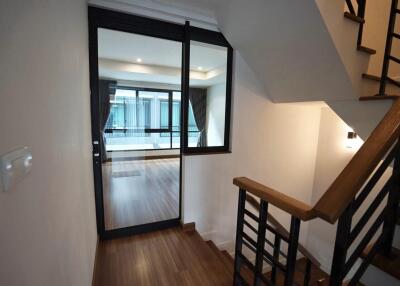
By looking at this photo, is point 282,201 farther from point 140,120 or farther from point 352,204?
point 140,120

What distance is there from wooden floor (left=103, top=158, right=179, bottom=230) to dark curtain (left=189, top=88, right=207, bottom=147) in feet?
3.68

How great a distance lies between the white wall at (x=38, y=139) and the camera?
1.57ft

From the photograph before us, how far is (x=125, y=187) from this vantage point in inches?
139

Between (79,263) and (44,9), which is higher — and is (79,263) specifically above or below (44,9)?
below

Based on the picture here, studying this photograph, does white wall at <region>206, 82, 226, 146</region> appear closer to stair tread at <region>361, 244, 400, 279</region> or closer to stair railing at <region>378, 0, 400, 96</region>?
stair railing at <region>378, 0, 400, 96</region>

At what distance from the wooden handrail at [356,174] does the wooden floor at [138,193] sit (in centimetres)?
222

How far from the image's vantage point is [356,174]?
75 centimetres

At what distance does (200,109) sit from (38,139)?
110 inches

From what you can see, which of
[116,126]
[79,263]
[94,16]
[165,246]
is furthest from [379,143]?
[116,126]

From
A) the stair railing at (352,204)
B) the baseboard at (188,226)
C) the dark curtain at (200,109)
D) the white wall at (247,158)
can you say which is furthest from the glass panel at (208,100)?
the stair railing at (352,204)

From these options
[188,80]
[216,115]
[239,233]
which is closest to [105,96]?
[216,115]

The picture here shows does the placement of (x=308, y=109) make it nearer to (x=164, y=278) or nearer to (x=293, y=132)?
(x=293, y=132)

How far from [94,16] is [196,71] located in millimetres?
2225

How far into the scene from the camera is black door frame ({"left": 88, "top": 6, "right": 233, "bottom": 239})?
→ 1.97 metres
